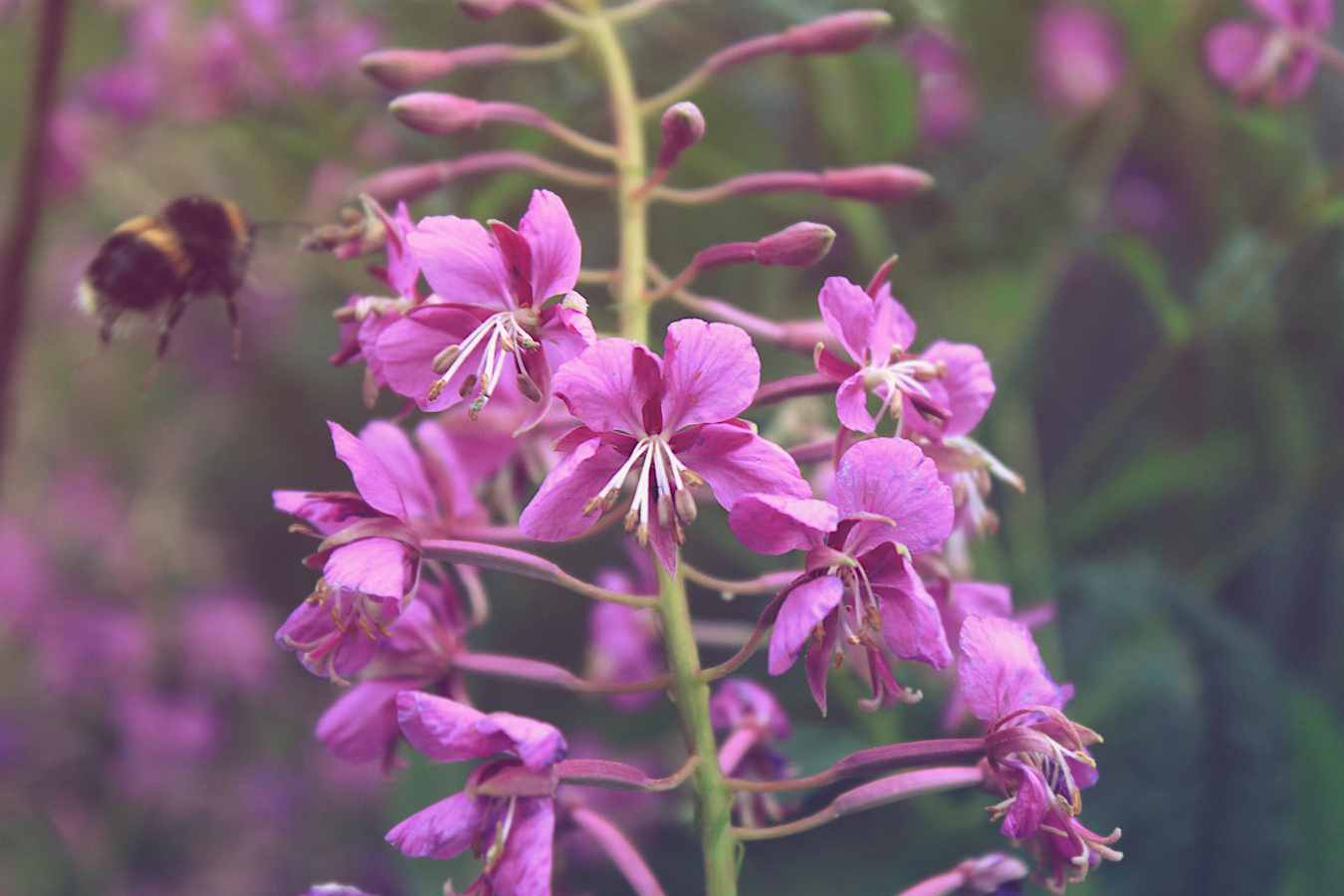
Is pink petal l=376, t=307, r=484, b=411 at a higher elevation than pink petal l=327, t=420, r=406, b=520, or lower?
higher

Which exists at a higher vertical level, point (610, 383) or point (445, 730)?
point (610, 383)

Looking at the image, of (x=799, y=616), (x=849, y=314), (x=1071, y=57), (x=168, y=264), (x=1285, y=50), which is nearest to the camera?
(x=799, y=616)

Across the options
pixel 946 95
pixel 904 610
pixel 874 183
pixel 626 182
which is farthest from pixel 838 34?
pixel 946 95

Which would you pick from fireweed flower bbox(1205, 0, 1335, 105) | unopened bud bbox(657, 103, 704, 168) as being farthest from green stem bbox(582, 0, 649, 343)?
fireweed flower bbox(1205, 0, 1335, 105)

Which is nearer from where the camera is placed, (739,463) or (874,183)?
(739,463)

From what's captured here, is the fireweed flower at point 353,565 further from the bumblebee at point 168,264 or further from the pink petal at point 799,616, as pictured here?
the bumblebee at point 168,264

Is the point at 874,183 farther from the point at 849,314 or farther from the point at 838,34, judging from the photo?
the point at 849,314

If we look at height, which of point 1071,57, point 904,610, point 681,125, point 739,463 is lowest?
point 904,610

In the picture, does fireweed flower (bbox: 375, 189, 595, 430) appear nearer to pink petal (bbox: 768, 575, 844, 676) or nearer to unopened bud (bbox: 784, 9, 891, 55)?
pink petal (bbox: 768, 575, 844, 676)
